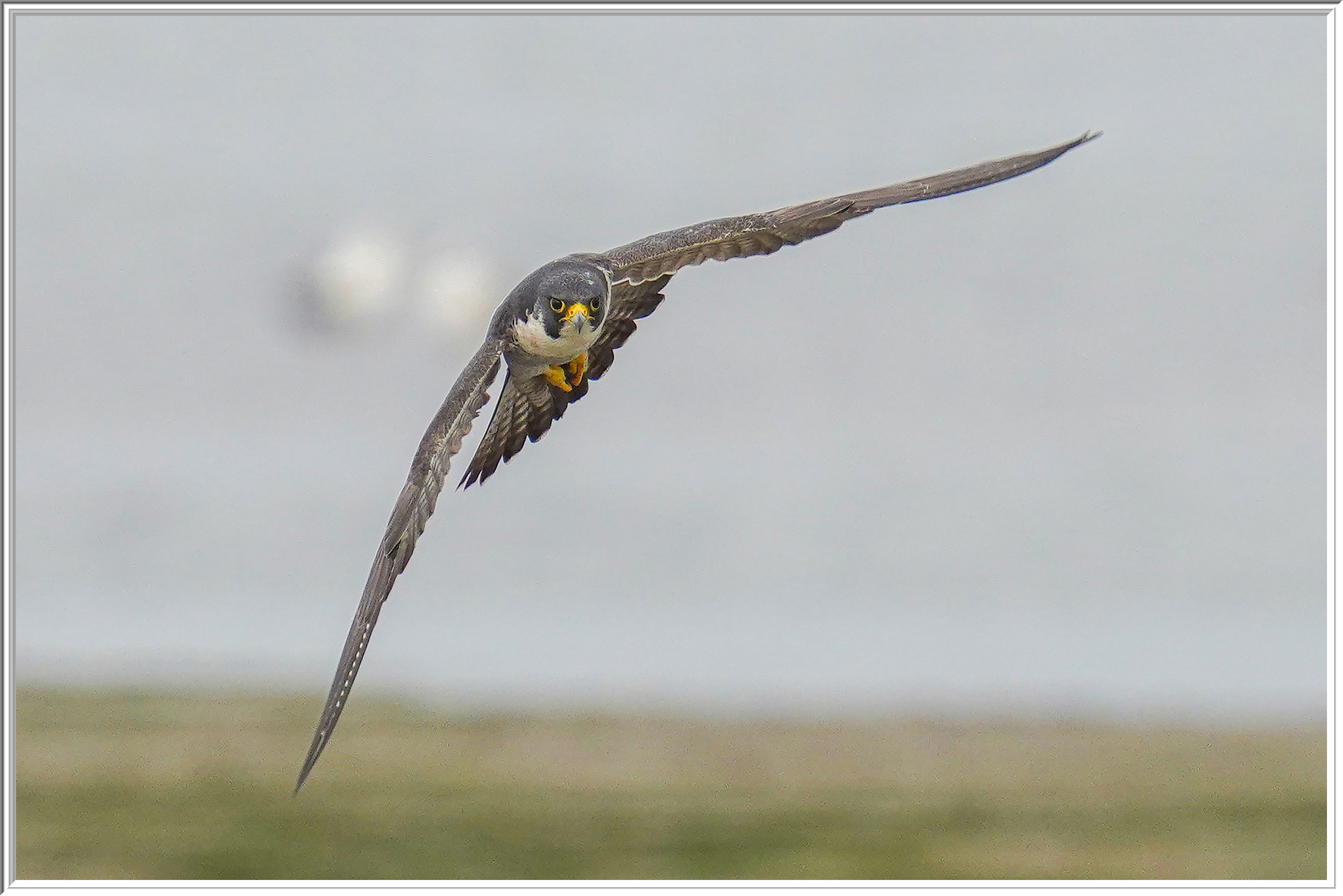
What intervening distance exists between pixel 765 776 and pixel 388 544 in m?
79.9

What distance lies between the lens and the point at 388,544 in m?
11.5

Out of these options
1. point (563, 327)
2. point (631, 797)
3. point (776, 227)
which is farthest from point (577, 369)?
point (631, 797)

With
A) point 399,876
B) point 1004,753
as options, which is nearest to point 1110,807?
point 1004,753

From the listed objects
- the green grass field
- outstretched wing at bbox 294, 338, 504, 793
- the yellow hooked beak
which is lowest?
the green grass field

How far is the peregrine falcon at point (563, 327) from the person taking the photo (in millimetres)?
11516

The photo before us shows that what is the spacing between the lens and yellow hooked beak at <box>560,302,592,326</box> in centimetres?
1171

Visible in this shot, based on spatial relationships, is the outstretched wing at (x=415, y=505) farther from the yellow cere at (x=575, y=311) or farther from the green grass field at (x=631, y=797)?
the green grass field at (x=631, y=797)

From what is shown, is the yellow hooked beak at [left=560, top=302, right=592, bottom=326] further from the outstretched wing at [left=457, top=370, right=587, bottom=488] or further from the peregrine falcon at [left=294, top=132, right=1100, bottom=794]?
the outstretched wing at [left=457, top=370, right=587, bottom=488]

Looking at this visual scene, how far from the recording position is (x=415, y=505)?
11531mm

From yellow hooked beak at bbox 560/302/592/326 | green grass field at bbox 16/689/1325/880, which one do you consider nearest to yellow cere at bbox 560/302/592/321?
yellow hooked beak at bbox 560/302/592/326

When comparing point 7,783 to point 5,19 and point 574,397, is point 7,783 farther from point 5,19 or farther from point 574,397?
point 574,397

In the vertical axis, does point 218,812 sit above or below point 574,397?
below

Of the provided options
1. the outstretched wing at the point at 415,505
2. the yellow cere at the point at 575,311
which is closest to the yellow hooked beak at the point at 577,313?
the yellow cere at the point at 575,311

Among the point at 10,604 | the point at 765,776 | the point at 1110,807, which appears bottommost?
the point at 1110,807
